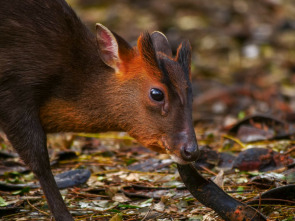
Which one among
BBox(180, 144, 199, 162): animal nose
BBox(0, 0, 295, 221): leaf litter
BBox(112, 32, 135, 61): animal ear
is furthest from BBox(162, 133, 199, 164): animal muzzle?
BBox(112, 32, 135, 61): animal ear

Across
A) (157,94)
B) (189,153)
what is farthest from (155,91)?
(189,153)

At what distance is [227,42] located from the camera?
1200 centimetres

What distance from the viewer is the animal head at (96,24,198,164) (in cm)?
402

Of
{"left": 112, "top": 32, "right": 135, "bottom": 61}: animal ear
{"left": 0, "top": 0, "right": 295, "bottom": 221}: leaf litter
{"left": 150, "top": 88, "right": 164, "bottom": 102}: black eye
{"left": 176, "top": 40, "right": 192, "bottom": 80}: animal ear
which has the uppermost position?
{"left": 112, "top": 32, "right": 135, "bottom": 61}: animal ear

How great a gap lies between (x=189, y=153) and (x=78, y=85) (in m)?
1.19

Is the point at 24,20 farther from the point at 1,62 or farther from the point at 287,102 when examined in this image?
the point at 287,102

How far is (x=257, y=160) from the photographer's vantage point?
5.22 metres

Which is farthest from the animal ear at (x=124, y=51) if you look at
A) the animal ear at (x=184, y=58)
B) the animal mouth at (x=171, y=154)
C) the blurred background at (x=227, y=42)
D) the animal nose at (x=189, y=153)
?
the blurred background at (x=227, y=42)

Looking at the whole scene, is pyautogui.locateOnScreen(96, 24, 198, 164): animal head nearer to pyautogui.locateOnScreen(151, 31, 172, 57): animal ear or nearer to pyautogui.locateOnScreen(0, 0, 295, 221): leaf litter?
pyautogui.locateOnScreen(151, 31, 172, 57): animal ear

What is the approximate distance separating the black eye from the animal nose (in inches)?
19.1

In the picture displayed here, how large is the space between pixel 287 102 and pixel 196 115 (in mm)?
1787

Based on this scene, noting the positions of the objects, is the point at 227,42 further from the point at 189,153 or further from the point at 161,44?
the point at 189,153

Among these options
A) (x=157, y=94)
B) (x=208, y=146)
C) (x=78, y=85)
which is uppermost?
(x=78, y=85)

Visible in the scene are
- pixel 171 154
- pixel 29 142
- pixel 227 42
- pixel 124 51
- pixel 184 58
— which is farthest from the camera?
pixel 227 42
